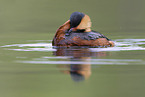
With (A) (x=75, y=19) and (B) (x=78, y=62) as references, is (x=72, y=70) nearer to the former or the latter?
(B) (x=78, y=62)

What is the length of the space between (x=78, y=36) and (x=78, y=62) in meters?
2.76

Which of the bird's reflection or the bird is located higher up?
the bird

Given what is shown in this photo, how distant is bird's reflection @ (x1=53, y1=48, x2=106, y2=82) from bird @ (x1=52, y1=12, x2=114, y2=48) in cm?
35

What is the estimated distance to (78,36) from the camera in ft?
43.9

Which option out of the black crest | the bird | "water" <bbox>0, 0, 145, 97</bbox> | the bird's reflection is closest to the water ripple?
"water" <bbox>0, 0, 145, 97</bbox>

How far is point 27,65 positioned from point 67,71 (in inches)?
48.8

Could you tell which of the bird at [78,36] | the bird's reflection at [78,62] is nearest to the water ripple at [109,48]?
the bird at [78,36]

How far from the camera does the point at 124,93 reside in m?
8.02

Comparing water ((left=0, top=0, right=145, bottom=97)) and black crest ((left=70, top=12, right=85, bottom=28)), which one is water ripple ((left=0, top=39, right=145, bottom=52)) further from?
black crest ((left=70, top=12, right=85, bottom=28))

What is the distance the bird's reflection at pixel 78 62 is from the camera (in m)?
9.37

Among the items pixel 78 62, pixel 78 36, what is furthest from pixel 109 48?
pixel 78 62

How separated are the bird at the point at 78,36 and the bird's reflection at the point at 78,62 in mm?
355

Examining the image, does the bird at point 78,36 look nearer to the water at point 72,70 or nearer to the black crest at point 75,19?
the black crest at point 75,19

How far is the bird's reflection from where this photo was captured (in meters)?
9.37
